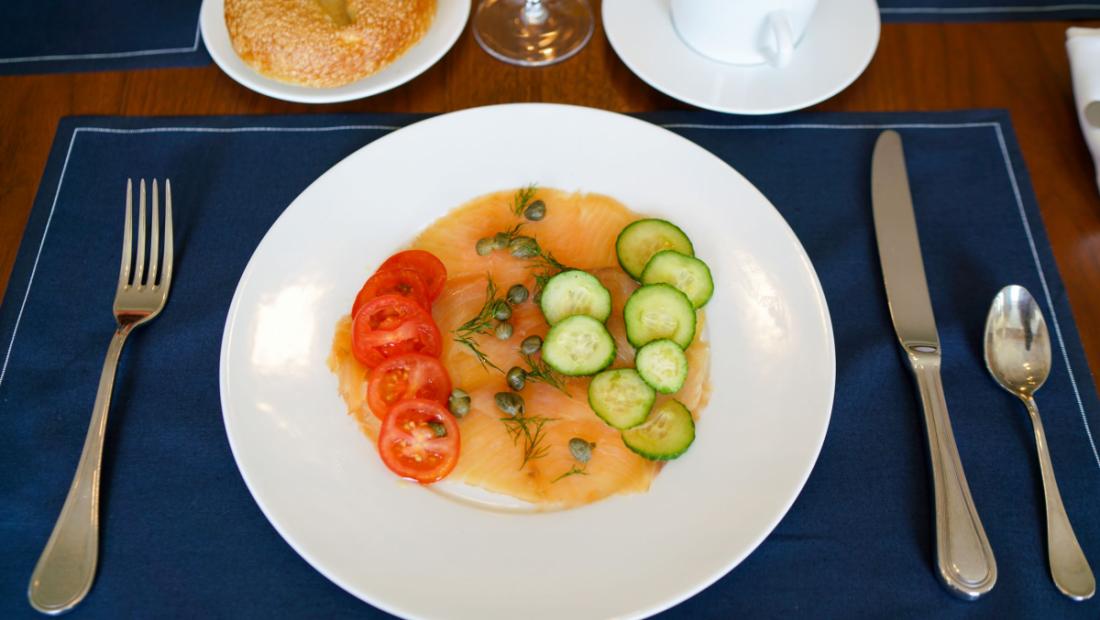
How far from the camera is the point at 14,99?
1.81m

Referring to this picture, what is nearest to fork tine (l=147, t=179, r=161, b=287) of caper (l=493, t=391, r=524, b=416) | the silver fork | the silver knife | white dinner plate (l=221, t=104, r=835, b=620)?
the silver fork

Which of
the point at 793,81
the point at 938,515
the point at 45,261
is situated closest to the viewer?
the point at 938,515

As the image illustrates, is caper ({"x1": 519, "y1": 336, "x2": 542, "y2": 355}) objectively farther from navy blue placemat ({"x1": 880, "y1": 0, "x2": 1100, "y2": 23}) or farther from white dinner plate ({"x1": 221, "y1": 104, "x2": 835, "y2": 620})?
navy blue placemat ({"x1": 880, "y1": 0, "x2": 1100, "y2": 23})

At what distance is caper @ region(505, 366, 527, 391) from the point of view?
1.36m

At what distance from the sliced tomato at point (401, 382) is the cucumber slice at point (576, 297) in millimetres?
239

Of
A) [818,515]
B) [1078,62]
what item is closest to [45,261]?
[818,515]

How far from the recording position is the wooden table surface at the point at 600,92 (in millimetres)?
1736

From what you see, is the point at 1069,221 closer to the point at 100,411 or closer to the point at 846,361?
the point at 846,361

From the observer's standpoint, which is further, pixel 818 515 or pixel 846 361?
pixel 846 361

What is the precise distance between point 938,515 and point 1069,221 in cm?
81

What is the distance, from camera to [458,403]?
133 centimetres

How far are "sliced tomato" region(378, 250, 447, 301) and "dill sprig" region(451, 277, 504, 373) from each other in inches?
3.5

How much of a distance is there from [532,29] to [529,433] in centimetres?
109

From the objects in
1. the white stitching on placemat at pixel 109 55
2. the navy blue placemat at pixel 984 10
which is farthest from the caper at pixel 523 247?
the navy blue placemat at pixel 984 10
